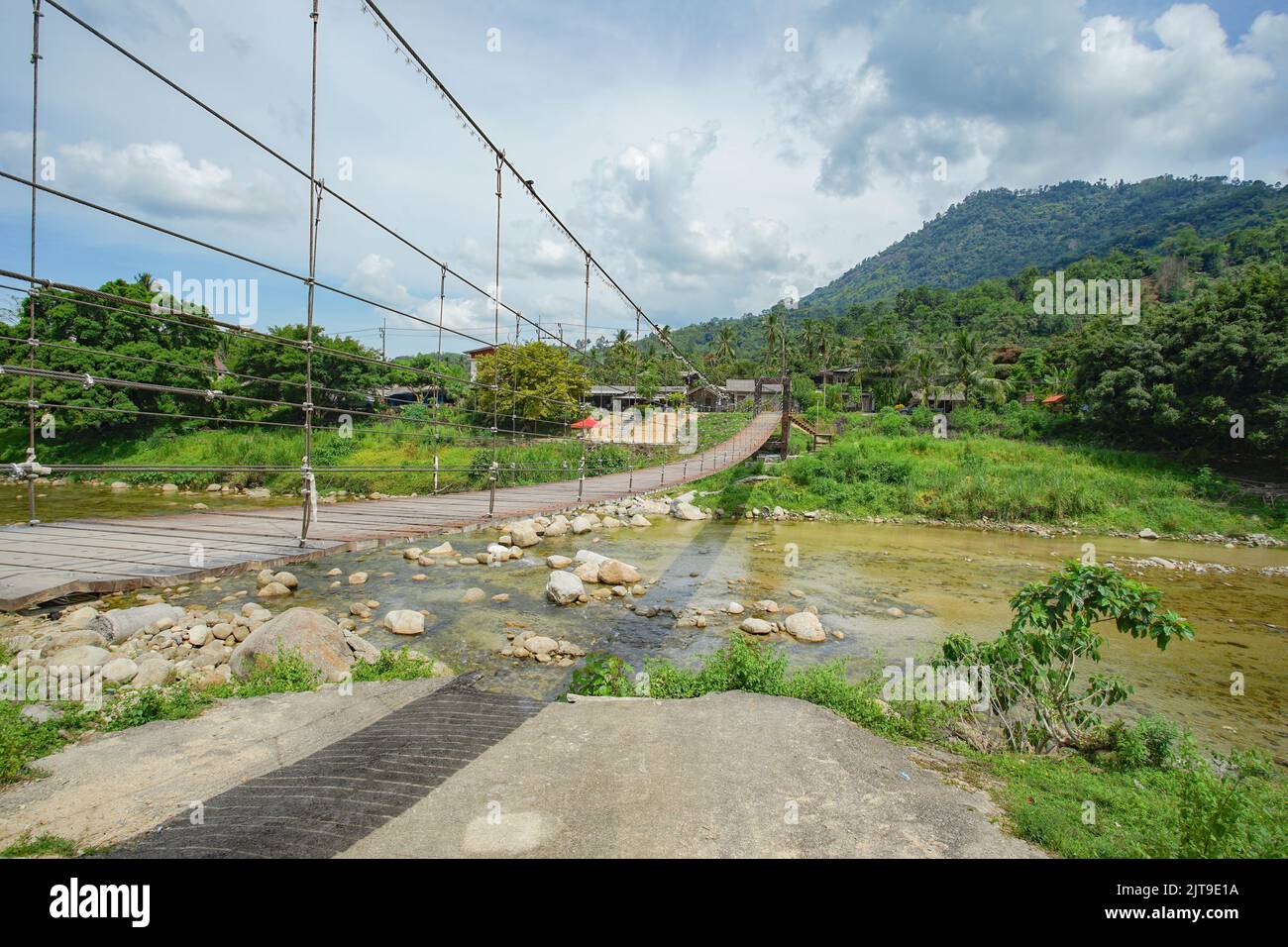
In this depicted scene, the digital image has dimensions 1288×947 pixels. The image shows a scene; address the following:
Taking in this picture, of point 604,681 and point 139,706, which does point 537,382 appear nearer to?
point 604,681

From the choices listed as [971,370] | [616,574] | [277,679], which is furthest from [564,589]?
[971,370]

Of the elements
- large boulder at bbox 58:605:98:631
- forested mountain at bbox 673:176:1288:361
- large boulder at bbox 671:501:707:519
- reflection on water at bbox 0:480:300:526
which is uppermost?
forested mountain at bbox 673:176:1288:361

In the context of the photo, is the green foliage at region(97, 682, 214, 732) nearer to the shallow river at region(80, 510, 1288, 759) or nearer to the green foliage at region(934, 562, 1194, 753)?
the shallow river at region(80, 510, 1288, 759)

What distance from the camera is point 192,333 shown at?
1752cm

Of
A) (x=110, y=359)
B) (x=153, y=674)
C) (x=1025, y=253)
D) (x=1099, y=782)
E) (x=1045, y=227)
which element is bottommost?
(x=1099, y=782)

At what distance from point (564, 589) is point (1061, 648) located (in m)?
5.16

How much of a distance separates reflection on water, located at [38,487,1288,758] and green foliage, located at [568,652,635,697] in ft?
1.30

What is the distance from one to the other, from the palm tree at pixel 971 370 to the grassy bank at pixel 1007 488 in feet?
17.3

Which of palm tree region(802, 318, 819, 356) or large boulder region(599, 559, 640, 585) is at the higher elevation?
palm tree region(802, 318, 819, 356)

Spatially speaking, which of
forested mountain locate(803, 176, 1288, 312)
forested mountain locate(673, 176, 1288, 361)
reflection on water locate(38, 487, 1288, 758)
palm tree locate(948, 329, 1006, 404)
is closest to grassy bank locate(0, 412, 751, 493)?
reflection on water locate(38, 487, 1288, 758)

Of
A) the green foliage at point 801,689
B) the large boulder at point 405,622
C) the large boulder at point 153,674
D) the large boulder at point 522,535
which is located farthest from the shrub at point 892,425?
the large boulder at point 153,674

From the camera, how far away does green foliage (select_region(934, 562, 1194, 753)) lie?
363 centimetres

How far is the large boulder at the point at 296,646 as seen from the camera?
4.18 metres

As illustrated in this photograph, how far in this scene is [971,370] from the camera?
24469 millimetres
